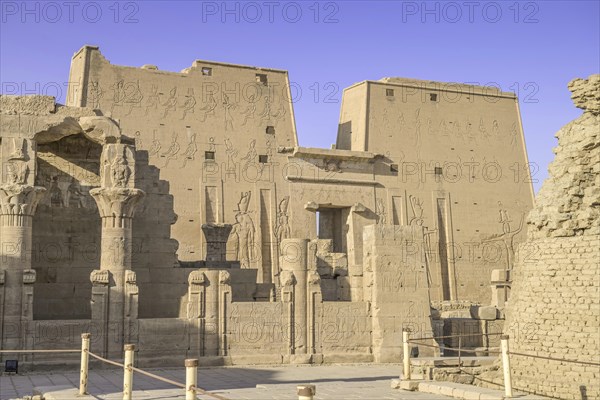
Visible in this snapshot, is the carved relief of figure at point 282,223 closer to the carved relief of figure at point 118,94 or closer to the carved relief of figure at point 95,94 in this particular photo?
the carved relief of figure at point 118,94

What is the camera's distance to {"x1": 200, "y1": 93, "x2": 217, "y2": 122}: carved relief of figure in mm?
26219

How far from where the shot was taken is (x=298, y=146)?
88.6ft

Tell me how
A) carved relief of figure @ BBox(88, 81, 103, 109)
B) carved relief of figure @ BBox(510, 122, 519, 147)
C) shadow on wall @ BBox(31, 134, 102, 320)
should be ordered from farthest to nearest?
carved relief of figure @ BBox(510, 122, 519, 147)
carved relief of figure @ BBox(88, 81, 103, 109)
shadow on wall @ BBox(31, 134, 102, 320)

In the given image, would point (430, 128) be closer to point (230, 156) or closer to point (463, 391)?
point (230, 156)

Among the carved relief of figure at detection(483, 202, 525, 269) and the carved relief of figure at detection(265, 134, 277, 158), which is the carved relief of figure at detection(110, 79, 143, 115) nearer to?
the carved relief of figure at detection(265, 134, 277, 158)

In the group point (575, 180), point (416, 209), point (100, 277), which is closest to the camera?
point (575, 180)

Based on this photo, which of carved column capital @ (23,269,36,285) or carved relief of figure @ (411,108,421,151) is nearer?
carved column capital @ (23,269,36,285)

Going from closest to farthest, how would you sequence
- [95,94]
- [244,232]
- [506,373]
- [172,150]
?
[506,373]
[95,94]
[172,150]
[244,232]

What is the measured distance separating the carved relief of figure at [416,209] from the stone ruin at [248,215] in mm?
59

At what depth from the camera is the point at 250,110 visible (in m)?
27.0

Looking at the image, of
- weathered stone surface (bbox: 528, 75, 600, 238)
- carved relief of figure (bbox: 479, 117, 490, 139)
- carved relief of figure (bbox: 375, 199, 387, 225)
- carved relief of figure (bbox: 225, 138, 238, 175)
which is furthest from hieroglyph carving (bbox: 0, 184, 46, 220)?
carved relief of figure (bbox: 479, 117, 490, 139)

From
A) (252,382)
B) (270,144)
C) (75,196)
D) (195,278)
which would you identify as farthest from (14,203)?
(270,144)

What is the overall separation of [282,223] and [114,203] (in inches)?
479

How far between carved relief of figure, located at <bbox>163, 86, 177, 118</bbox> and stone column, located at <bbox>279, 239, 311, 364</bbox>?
1105 centimetres
